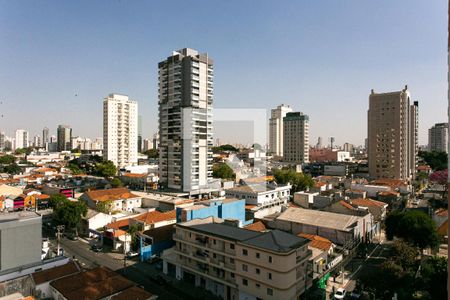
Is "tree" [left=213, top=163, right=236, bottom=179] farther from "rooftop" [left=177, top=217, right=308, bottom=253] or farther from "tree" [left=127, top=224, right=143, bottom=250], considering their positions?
"rooftop" [left=177, top=217, right=308, bottom=253]

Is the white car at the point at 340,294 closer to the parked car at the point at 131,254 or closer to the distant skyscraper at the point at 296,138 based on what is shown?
the parked car at the point at 131,254

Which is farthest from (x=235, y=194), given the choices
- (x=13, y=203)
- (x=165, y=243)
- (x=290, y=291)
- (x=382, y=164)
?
(x=382, y=164)

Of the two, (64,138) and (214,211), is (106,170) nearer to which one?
(214,211)

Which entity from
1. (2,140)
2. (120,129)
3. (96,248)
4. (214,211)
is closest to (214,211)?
(214,211)

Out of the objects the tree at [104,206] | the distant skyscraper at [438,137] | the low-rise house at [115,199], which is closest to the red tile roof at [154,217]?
the tree at [104,206]

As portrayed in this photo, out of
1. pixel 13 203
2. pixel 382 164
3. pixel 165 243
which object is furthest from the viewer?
pixel 382 164

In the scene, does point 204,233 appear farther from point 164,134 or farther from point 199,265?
point 164,134
